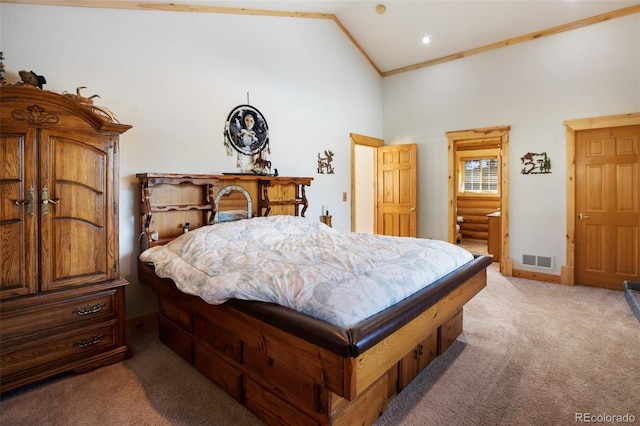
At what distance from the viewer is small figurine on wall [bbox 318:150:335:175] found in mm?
4977

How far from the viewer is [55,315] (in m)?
2.26

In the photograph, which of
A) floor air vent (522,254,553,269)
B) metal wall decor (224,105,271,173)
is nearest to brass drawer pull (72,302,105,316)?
metal wall decor (224,105,271,173)

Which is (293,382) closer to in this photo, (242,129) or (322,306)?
(322,306)

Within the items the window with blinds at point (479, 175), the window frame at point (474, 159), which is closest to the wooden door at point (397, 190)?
the window frame at point (474, 159)

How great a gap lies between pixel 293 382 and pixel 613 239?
4736 mm

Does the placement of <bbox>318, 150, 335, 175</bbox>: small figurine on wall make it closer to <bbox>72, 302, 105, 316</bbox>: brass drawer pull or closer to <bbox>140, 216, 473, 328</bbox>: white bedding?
<bbox>140, 216, 473, 328</bbox>: white bedding

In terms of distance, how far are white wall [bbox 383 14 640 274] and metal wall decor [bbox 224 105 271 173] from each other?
113 inches

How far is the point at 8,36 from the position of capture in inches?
101

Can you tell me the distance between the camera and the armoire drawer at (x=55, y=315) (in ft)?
6.89

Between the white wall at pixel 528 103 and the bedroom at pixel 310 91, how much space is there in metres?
0.01

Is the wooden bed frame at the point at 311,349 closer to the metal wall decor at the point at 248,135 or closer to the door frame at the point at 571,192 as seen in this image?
the metal wall decor at the point at 248,135

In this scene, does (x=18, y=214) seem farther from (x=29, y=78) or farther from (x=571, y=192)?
(x=571, y=192)

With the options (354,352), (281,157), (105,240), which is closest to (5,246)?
(105,240)

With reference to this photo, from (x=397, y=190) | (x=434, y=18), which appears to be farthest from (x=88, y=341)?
(x=434, y=18)
